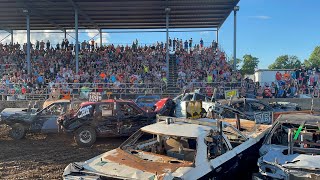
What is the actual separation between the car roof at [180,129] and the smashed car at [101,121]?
17.2 feet


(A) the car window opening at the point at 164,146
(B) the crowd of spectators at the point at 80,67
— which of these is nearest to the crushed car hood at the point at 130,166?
(A) the car window opening at the point at 164,146

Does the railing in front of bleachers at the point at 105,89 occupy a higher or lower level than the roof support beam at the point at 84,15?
lower

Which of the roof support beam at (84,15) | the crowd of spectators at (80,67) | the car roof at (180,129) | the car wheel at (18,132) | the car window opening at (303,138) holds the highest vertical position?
the roof support beam at (84,15)

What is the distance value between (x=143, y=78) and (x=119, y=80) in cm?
209

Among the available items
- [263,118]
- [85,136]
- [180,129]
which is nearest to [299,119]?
[180,129]

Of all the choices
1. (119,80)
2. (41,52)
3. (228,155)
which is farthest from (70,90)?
(228,155)

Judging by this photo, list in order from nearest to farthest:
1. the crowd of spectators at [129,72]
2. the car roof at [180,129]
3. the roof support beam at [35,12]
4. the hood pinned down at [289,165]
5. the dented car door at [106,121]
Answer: the hood pinned down at [289,165], the car roof at [180,129], the dented car door at [106,121], the crowd of spectators at [129,72], the roof support beam at [35,12]

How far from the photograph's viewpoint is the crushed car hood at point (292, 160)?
5.38 metres

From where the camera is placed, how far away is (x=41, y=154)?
33.7 feet

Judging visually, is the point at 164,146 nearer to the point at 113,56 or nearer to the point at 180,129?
the point at 180,129

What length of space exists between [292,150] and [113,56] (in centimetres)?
2478

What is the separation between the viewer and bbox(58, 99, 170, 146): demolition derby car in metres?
11.4

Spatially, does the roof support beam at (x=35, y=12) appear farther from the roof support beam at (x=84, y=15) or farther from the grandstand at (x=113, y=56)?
the roof support beam at (x=84, y=15)

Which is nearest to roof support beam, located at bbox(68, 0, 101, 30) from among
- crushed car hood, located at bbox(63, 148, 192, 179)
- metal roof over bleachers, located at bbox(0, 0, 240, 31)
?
metal roof over bleachers, located at bbox(0, 0, 240, 31)
